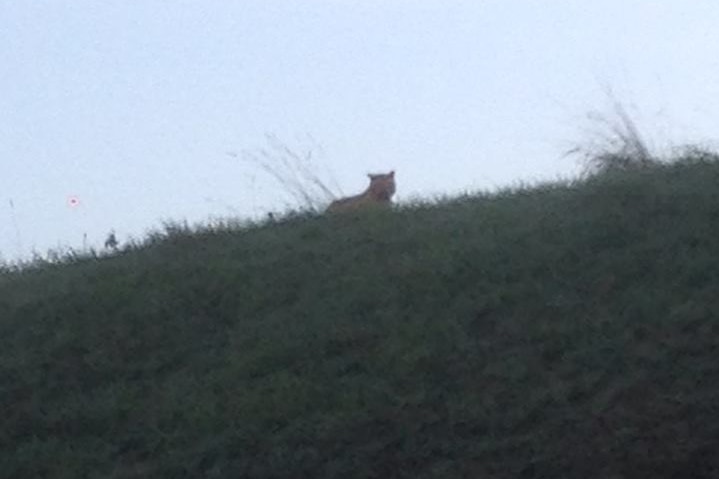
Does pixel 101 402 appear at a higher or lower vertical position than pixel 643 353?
higher

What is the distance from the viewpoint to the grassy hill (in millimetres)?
8961

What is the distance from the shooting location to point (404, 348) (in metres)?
9.91

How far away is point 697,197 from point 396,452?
312 centimetres

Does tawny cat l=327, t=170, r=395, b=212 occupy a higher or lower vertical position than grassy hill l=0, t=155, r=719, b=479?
higher

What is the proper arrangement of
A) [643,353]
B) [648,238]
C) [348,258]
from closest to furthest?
[643,353], [648,238], [348,258]

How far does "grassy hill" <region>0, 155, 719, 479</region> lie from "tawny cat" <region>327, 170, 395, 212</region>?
2.64ft

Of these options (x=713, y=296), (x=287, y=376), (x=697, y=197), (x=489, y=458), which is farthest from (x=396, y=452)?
(x=697, y=197)

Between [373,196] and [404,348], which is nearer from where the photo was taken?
[404,348]

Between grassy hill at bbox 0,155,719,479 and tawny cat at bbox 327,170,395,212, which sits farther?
tawny cat at bbox 327,170,395,212

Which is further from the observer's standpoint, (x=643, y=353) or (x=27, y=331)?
(x=27, y=331)

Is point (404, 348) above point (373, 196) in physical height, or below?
below

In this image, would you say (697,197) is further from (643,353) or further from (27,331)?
(27,331)

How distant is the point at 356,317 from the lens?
10445mm

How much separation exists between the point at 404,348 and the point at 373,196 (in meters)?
4.40
